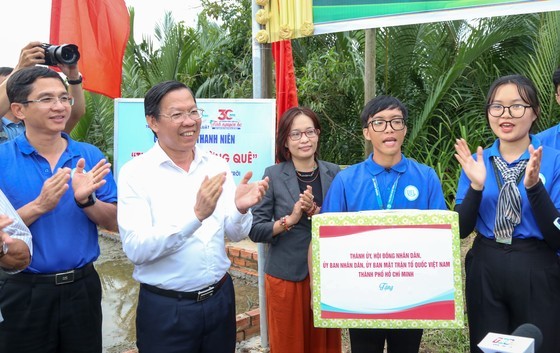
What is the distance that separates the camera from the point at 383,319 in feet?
7.62

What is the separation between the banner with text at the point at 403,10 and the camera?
285 centimetres

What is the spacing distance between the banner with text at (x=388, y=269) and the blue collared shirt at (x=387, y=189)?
10.4 inches

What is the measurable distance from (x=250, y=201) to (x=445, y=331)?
7.68 feet

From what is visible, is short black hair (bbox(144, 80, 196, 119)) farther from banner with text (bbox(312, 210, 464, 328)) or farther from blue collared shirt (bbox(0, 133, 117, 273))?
banner with text (bbox(312, 210, 464, 328))

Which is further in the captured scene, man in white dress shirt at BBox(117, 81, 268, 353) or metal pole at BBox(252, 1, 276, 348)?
metal pole at BBox(252, 1, 276, 348)

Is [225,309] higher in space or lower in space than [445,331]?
higher

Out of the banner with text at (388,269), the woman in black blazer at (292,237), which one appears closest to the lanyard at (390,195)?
the banner with text at (388,269)

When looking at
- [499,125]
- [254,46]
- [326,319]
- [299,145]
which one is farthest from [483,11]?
[326,319]

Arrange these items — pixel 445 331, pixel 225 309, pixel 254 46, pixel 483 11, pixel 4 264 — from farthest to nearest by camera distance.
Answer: pixel 445 331
pixel 254 46
pixel 483 11
pixel 225 309
pixel 4 264

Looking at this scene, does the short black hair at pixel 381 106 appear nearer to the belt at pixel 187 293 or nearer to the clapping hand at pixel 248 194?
the clapping hand at pixel 248 194

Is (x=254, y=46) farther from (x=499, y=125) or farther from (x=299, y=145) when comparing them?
(x=499, y=125)

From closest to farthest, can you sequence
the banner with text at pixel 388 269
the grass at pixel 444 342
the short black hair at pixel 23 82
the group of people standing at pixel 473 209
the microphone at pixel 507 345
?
1. the microphone at pixel 507 345
2. the banner with text at pixel 388 269
3. the group of people standing at pixel 473 209
4. the short black hair at pixel 23 82
5. the grass at pixel 444 342

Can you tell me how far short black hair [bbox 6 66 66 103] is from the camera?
2494 mm

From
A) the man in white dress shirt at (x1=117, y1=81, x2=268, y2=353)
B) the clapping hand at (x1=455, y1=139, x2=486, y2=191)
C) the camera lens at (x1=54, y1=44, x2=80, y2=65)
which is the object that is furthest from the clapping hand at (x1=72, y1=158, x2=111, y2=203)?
the clapping hand at (x1=455, y1=139, x2=486, y2=191)
